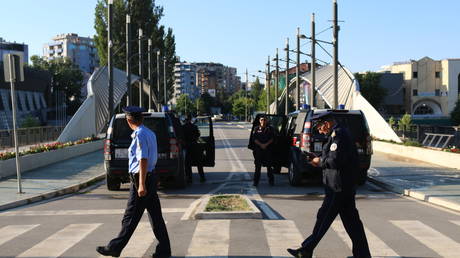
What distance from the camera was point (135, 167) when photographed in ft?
20.2

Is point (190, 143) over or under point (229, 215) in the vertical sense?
over

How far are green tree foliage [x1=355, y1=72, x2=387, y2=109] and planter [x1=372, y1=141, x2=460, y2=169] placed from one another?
272 ft

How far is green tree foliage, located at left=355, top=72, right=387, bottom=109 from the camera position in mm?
107250

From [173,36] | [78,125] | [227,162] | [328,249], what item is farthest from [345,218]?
[173,36]

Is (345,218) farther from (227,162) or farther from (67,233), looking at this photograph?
(227,162)

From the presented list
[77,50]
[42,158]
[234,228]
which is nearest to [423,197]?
[234,228]

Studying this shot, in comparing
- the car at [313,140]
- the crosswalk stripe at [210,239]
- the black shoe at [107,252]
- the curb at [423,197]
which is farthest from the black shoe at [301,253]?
the car at [313,140]

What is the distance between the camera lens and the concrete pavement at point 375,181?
437 inches

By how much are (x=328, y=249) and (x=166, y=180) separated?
653 cm

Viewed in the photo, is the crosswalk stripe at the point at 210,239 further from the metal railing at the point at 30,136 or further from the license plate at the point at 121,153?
the metal railing at the point at 30,136

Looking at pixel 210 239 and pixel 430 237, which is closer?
pixel 210 239

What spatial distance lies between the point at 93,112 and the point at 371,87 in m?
83.3

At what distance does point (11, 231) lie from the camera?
788 centimetres

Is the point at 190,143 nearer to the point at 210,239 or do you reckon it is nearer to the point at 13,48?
the point at 210,239
